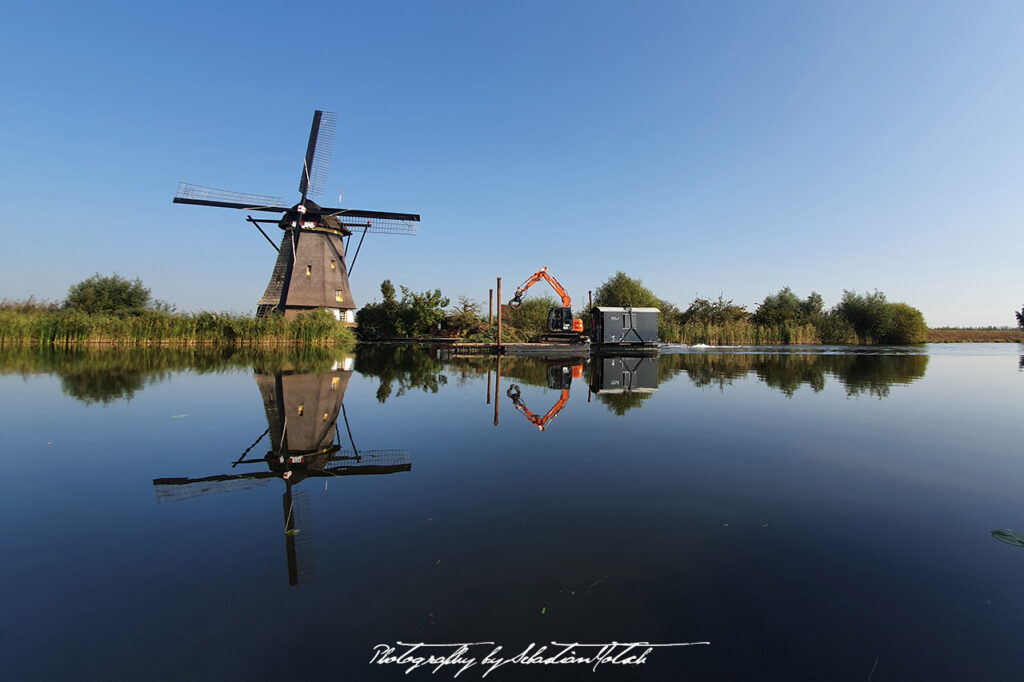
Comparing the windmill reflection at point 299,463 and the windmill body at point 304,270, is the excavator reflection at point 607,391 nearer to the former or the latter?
the windmill reflection at point 299,463

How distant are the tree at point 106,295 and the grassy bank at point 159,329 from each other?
1.92 metres

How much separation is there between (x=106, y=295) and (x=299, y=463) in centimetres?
3228

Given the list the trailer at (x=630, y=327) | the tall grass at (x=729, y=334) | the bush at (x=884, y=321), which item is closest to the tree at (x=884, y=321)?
the bush at (x=884, y=321)

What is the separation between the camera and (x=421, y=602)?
208 centimetres

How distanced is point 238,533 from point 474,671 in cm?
204

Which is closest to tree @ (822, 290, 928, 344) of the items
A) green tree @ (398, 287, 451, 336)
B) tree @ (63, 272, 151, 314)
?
green tree @ (398, 287, 451, 336)

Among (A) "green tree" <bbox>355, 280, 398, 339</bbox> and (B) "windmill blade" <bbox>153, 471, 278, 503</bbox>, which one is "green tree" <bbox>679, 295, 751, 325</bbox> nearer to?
(A) "green tree" <bbox>355, 280, 398, 339</bbox>

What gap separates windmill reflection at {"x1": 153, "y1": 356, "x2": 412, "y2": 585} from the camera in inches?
111

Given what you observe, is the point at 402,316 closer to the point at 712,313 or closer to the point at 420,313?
the point at 420,313

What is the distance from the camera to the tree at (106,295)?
26.0m

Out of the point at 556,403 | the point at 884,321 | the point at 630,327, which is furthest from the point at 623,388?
the point at 884,321

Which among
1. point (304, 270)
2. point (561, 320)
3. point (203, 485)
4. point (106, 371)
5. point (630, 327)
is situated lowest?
point (203, 485)

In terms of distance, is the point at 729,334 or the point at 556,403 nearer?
the point at 556,403

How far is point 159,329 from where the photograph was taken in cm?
2153
